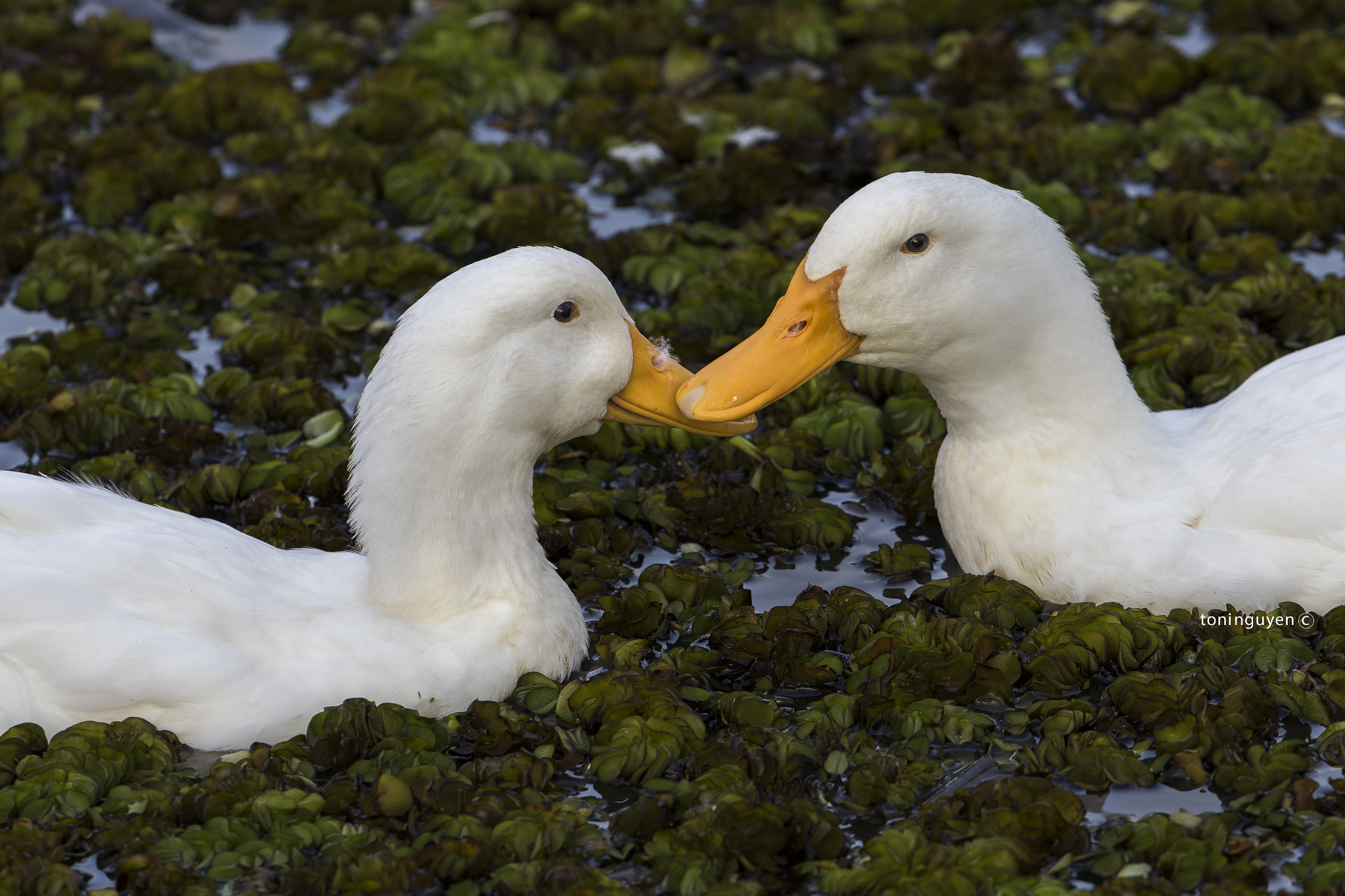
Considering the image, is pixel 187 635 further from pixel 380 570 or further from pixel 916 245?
pixel 916 245

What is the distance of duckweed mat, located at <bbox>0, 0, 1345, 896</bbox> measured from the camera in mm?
4793

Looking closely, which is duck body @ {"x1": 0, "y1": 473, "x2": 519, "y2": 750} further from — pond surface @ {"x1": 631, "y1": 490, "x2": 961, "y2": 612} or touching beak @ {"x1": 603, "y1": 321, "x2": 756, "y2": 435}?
pond surface @ {"x1": 631, "y1": 490, "x2": 961, "y2": 612}

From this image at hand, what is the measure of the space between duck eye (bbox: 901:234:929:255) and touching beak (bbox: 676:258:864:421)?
0.27 metres

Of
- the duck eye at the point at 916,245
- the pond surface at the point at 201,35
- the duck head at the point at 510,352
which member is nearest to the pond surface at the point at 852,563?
the duck head at the point at 510,352

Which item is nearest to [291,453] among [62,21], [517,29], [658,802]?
[658,802]

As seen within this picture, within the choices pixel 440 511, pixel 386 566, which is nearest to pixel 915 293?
pixel 440 511

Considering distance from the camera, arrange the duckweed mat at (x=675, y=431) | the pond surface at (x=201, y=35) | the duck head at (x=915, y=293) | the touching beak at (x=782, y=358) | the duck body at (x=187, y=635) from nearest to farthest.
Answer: the duckweed mat at (x=675, y=431)
the duck body at (x=187, y=635)
the duck head at (x=915, y=293)
the touching beak at (x=782, y=358)
the pond surface at (x=201, y=35)

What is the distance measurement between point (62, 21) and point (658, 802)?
962 cm

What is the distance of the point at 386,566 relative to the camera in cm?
549

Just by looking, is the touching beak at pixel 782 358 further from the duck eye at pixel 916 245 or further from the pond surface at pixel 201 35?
the pond surface at pixel 201 35

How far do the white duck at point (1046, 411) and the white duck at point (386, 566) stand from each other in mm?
638

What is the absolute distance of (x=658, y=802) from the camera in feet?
16.1

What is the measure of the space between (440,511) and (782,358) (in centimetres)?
139

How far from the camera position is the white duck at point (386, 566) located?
16.7 ft
